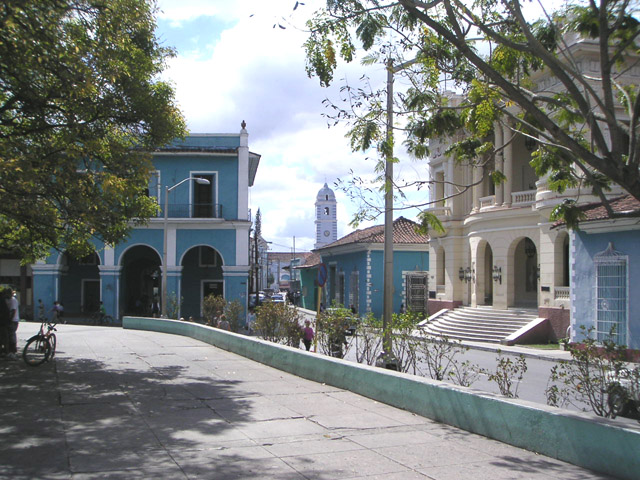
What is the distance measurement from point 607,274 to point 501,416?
1404cm

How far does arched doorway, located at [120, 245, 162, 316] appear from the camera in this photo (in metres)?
36.6

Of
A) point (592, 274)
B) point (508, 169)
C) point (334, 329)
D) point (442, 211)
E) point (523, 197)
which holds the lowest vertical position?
point (334, 329)

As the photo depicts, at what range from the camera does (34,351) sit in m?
12.1

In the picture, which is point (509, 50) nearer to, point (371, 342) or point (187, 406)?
point (371, 342)

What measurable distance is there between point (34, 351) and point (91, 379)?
7.43 ft

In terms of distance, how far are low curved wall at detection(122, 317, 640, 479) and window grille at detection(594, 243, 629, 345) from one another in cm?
1139

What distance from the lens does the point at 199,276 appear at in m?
36.7

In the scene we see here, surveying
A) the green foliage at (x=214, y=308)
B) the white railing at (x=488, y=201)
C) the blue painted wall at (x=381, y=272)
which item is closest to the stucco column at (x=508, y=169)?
the white railing at (x=488, y=201)

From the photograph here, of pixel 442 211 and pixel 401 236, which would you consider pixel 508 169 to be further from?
pixel 401 236

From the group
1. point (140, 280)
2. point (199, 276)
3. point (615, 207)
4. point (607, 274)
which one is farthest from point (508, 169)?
point (140, 280)

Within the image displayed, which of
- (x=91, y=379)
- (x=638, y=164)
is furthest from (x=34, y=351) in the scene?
(x=638, y=164)

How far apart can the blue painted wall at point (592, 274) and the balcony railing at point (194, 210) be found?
19196mm

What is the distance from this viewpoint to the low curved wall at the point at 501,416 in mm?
5559

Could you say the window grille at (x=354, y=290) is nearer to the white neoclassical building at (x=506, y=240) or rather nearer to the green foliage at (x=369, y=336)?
the white neoclassical building at (x=506, y=240)
